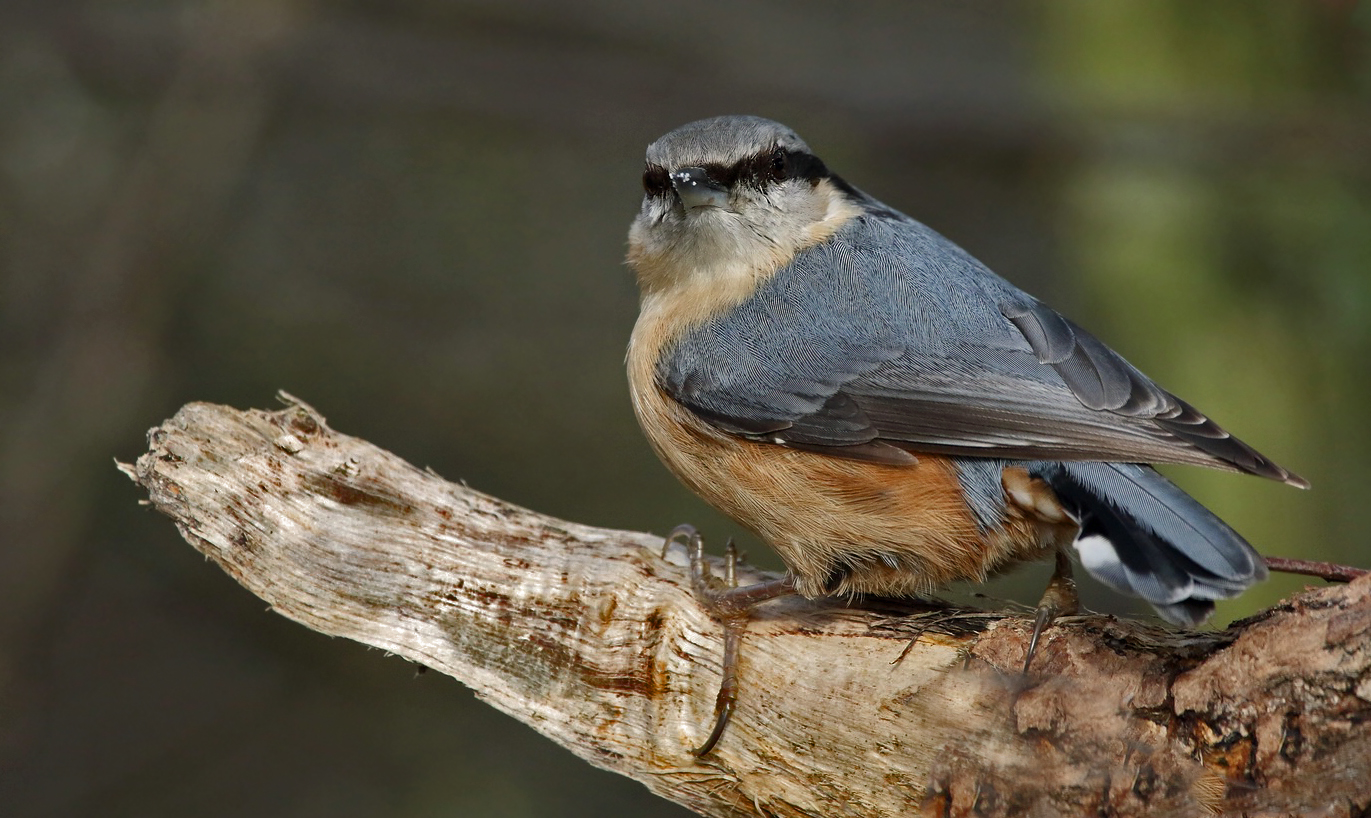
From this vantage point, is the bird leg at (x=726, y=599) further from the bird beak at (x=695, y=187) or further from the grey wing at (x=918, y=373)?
the bird beak at (x=695, y=187)

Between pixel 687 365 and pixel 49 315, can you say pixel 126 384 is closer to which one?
pixel 49 315

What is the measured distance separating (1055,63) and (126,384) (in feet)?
16.3

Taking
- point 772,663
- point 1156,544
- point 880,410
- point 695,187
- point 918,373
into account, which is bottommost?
point 772,663

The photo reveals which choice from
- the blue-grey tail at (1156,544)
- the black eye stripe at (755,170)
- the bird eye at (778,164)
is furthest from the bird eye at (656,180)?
the blue-grey tail at (1156,544)

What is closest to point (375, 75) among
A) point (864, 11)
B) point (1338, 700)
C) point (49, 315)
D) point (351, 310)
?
point (351, 310)

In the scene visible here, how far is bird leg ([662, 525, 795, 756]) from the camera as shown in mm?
2559

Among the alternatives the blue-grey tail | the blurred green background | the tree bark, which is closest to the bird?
the blue-grey tail

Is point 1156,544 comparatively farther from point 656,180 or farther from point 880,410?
point 656,180

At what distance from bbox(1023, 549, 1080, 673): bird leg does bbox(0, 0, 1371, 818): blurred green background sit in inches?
117

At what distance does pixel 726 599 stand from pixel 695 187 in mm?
1147

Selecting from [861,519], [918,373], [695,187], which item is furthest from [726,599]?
[695,187]

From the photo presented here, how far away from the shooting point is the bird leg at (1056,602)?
232 centimetres

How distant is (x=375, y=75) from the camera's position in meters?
6.05

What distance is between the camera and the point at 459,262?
649cm
